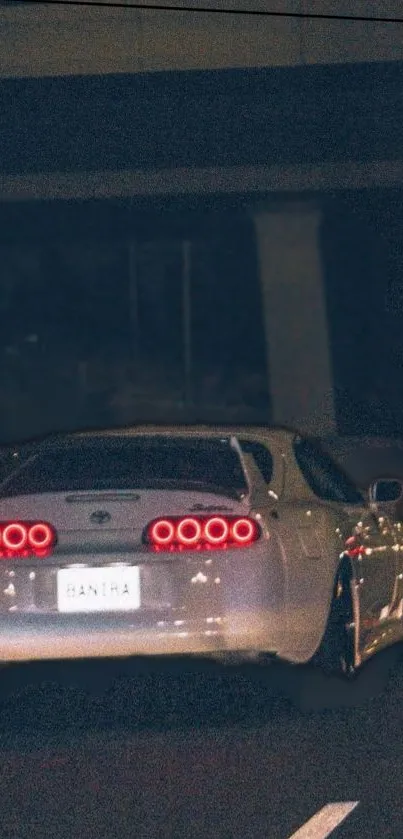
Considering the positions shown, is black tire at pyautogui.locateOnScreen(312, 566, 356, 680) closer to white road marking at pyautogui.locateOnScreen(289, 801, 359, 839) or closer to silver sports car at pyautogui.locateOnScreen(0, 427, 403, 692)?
silver sports car at pyautogui.locateOnScreen(0, 427, 403, 692)

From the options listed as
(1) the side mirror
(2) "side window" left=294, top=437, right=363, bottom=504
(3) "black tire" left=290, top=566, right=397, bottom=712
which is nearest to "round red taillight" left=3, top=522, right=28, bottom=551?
(3) "black tire" left=290, top=566, right=397, bottom=712

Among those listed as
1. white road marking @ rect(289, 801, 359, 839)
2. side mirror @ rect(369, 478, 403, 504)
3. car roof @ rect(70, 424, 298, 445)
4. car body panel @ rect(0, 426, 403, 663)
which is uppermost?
car roof @ rect(70, 424, 298, 445)

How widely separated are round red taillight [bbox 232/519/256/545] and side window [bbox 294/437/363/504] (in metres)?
0.93

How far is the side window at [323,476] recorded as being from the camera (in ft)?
33.2

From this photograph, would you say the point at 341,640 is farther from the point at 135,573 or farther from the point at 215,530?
the point at 135,573

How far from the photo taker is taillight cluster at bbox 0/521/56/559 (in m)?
8.91

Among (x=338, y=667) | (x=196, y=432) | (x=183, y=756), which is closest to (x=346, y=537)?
(x=338, y=667)

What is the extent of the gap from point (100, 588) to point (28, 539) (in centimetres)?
40

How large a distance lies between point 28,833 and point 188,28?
19.3 metres

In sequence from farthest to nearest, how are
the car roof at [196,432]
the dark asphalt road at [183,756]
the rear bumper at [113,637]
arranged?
the car roof at [196,432] < the rear bumper at [113,637] < the dark asphalt road at [183,756]

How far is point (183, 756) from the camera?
7949 mm

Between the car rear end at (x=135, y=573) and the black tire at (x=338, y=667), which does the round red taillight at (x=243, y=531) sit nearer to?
the car rear end at (x=135, y=573)

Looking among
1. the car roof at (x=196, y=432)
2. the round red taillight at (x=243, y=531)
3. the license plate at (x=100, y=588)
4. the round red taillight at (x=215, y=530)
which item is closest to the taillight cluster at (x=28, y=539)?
the license plate at (x=100, y=588)

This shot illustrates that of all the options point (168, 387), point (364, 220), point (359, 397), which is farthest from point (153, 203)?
Answer: point (168, 387)
